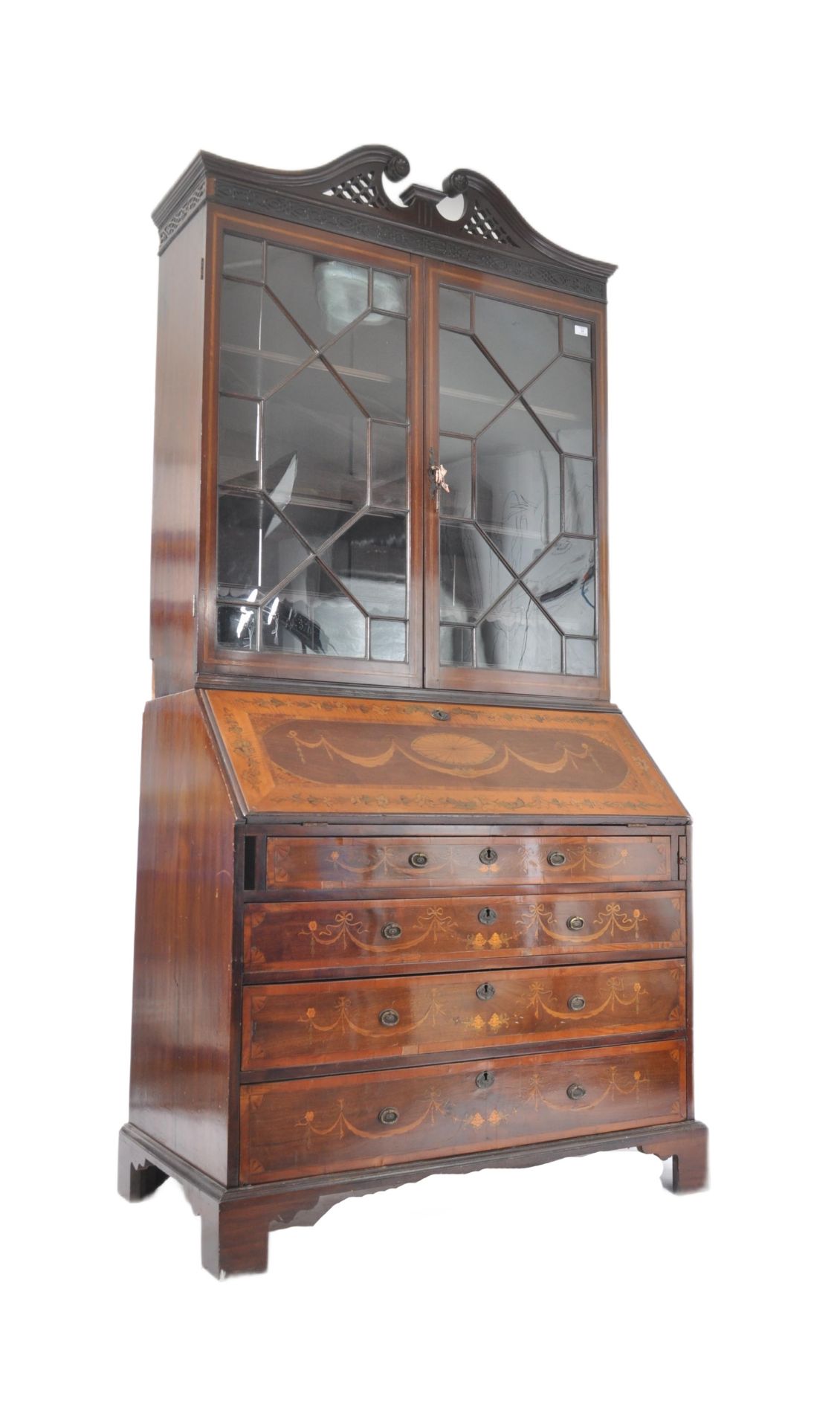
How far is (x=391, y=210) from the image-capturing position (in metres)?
3.37

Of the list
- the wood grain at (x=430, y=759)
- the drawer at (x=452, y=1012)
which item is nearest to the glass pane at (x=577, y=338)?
the wood grain at (x=430, y=759)

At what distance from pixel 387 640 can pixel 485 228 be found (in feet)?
4.20

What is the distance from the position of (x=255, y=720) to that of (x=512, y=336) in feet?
4.84

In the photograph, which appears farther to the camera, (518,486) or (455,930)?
(518,486)

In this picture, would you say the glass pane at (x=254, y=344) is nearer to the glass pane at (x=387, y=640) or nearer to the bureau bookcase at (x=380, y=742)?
the bureau bookcase at (x=380, y=742)

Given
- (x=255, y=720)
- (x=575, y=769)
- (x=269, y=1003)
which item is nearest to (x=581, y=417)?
(x=575, y=769)

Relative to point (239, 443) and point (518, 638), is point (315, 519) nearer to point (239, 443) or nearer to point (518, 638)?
point (239, 443)

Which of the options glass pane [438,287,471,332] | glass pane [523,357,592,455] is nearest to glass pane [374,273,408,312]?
glass pane [438,287,471,332]

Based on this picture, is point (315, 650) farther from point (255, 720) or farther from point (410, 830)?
point (410, 830)

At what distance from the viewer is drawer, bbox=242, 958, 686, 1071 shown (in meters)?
2.68

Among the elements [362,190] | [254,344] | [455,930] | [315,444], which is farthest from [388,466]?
[455,930]

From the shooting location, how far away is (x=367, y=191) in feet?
11.0

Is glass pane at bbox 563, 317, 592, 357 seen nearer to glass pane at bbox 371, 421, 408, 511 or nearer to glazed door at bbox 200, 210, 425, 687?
glazed door at bbox 200, 210, 425, 687

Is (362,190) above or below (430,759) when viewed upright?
above
